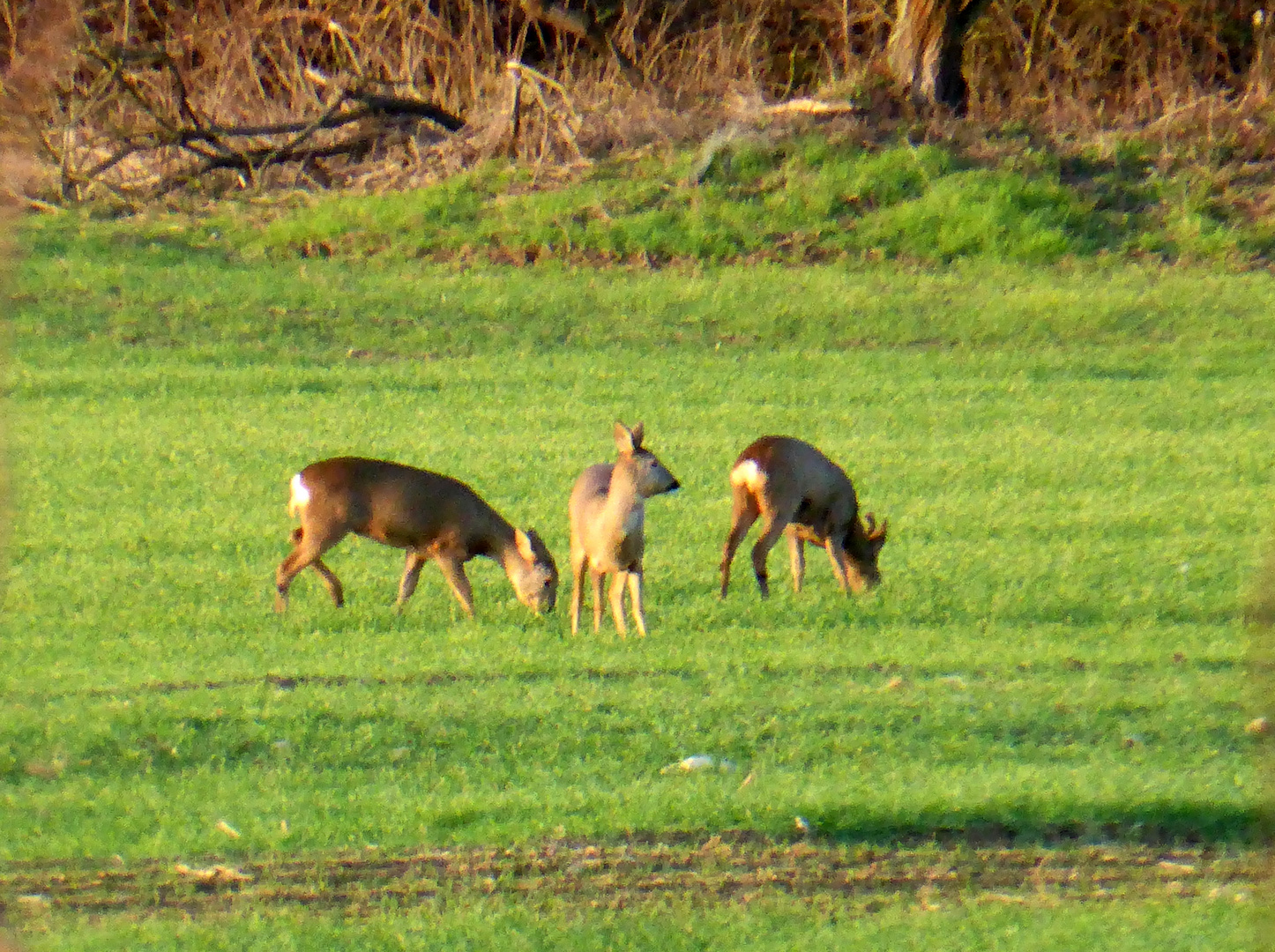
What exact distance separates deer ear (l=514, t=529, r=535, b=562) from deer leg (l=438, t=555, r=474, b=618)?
301mm

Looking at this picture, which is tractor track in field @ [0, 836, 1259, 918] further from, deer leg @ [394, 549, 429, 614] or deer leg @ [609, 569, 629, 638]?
deer leg @ [394, 549, 429, 614]

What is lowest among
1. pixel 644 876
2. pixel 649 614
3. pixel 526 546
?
pixel 649 614

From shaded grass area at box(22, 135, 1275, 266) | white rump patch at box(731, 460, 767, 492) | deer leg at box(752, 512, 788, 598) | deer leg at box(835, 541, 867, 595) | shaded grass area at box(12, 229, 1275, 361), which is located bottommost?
deer leg at box(835, 541, 867, 595)

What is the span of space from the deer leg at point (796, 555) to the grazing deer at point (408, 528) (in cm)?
133

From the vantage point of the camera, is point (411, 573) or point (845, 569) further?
point (845, 569)

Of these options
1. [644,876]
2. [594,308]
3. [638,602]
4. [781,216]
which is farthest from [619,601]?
[781,216]

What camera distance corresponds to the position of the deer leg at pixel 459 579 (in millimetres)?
8945

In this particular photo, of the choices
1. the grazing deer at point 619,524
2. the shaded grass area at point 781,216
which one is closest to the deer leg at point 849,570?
the grazing deer at point 619,524

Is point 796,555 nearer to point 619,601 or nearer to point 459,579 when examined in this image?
point 619,601

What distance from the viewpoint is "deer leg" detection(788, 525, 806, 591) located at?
31.7ft

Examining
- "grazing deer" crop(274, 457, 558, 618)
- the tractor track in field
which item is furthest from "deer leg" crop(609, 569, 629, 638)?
the tractor track in field

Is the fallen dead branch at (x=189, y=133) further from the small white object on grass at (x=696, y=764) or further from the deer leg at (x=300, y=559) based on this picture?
the small white object on grass at (x=696, y=764)

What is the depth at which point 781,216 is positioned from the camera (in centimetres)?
Result: 1861

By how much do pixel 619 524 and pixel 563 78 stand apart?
13705 mm
